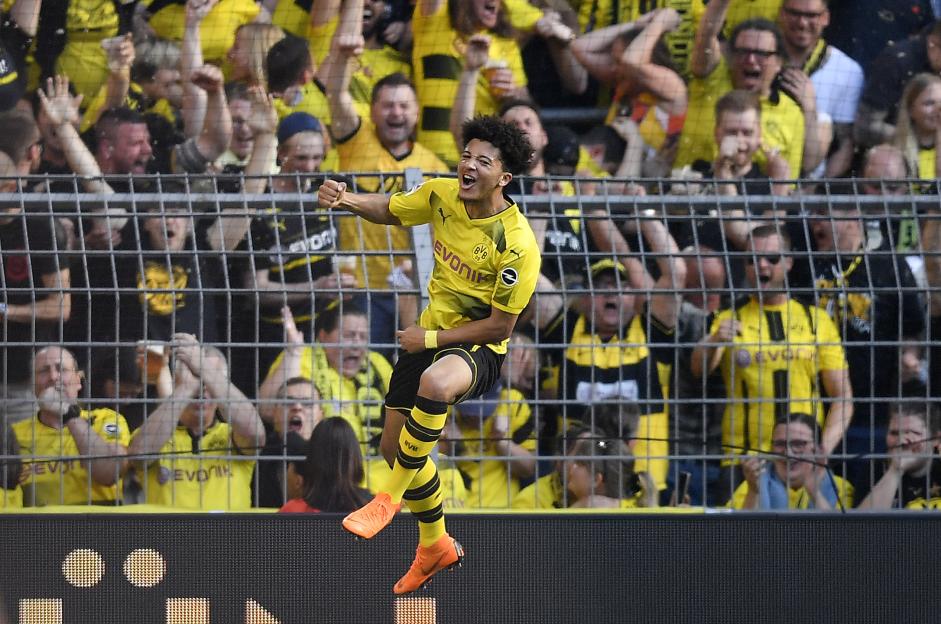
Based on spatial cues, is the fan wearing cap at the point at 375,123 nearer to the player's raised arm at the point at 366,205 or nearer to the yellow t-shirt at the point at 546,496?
the yellow t-shirt at the point at 546,496

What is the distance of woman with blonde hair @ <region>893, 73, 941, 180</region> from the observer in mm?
7195

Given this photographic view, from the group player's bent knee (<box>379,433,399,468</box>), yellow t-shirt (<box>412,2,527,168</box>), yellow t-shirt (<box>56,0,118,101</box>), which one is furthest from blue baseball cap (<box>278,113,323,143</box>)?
player's bent knee (<box>379,433,399,468</box>)

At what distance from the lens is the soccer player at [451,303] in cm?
429

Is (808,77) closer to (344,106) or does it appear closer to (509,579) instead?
(344,106)

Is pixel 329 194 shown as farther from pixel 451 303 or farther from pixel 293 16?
pixel 293 16

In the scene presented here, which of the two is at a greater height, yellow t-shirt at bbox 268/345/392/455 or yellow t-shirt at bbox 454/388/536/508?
yellow t-shirt at bbox 268/345/392/455

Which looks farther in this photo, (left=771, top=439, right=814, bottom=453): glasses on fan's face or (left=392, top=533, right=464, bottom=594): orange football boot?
(left=771, top=439, right=814, bottom=453): glasses on fan's face

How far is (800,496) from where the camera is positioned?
5805 mm

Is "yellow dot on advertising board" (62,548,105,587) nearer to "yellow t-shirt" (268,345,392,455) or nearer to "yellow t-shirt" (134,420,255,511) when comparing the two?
"yellow t-shirt" (134,420,255,511)

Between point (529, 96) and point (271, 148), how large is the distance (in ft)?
5.16

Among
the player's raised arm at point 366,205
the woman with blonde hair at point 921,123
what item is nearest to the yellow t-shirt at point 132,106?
the player's raised arm at point 366,205

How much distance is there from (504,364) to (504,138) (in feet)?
5.00

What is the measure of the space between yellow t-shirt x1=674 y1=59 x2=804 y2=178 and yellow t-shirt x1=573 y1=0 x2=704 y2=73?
8.2 inches

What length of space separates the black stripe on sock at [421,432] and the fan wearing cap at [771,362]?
1878 mm
